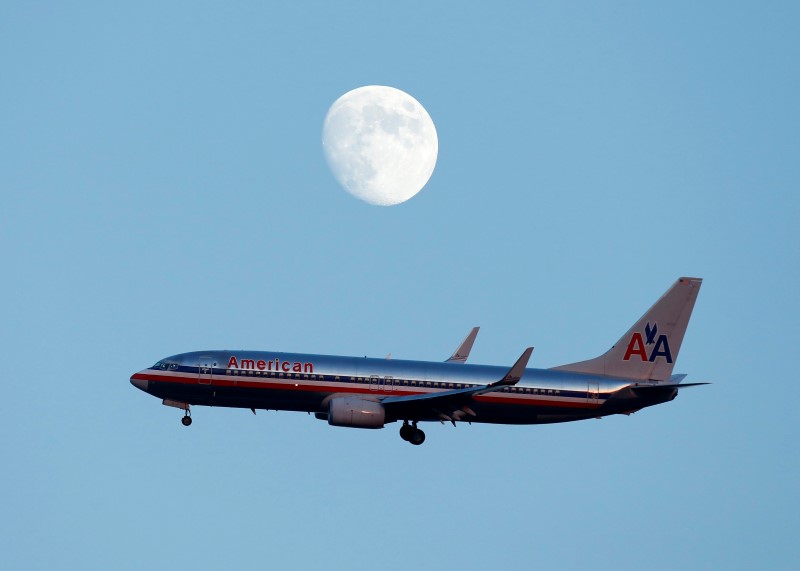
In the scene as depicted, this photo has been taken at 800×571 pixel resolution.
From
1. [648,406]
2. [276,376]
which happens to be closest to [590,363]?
[648,406]

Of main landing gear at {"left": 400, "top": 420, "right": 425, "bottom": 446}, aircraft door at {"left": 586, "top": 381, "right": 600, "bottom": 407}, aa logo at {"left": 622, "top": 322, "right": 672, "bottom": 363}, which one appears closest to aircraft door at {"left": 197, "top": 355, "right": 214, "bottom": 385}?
main landing gear at {"left": 400, "top": 420, "right": 425, "bottom": 446}

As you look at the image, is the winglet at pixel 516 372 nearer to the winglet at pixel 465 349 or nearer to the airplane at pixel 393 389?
the airplane at pixel 393 389

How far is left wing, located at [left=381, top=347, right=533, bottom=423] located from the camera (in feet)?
259

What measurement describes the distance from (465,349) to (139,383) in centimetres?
2367

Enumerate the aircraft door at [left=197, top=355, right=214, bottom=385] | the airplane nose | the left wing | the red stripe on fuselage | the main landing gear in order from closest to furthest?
1. the left wing
2. the red stripe on fuselage
3. the aircraft door at [left=197, top=355, right=214, bottom=385]
4. the airplane nose
5. the main landing gear

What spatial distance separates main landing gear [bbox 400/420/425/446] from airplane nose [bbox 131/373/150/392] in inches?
613

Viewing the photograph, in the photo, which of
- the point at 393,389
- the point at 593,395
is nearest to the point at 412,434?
the point at 393,389

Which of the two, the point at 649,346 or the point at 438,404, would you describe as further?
the point at 649,346

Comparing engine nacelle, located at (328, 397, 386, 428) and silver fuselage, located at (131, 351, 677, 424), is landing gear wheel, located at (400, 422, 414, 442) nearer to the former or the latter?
silver fuselage, located at (131, 351, 677, 424)

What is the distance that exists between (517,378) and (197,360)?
1907cm

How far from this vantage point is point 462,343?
95.2m

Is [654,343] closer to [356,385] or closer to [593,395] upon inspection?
[593,395]

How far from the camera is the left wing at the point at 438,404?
79.0 metres

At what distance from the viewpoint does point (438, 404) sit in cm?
8044
